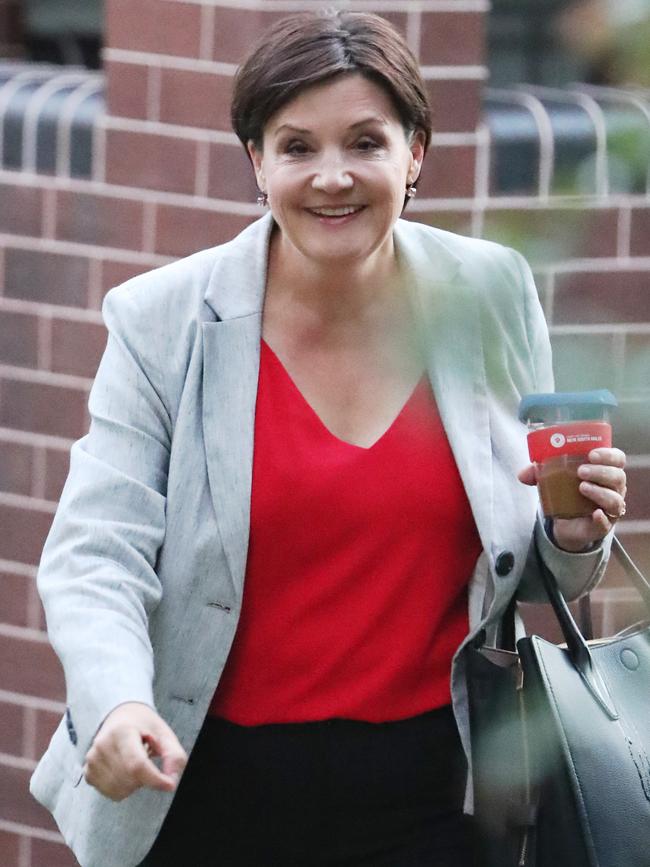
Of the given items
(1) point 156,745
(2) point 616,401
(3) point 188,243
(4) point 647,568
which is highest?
(2) point 616,401

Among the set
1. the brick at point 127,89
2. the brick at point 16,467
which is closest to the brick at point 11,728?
the brick at point 16,467

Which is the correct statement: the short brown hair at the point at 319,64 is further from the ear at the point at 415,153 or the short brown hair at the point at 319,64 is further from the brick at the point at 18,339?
the brick at the point at 18,339

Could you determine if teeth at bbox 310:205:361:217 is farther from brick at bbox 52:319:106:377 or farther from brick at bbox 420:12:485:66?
brick at bbox 52:319:106:377

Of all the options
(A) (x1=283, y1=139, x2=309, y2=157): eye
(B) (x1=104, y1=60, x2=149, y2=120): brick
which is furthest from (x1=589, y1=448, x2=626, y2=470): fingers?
(B) (x1=104, y1=60, x2=149, y2=120): brick

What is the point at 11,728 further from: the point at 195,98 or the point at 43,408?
the point at 195,98

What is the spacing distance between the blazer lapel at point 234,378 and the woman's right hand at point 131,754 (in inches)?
14.3

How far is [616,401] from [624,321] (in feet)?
0.30

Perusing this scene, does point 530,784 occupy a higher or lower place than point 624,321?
lower

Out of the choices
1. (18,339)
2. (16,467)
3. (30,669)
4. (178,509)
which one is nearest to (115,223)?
(18,339)

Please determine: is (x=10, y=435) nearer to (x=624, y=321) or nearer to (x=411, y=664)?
(x=411, y=664)

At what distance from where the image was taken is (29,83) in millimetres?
4094

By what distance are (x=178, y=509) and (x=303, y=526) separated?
0.61ft

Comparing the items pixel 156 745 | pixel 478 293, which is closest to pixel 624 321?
pixel 478 293

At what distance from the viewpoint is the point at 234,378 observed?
2.36m
